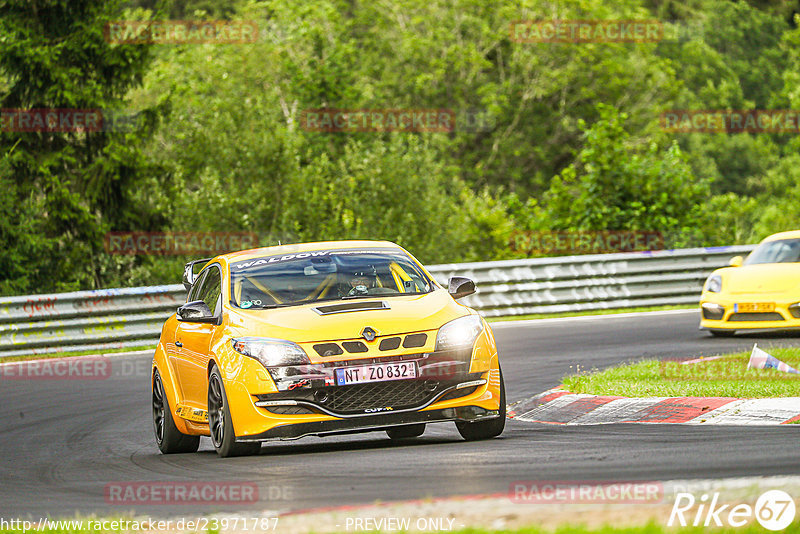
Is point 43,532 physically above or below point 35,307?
above

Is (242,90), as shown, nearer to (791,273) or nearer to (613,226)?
(613,226)

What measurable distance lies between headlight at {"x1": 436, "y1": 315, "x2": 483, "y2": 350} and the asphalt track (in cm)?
68

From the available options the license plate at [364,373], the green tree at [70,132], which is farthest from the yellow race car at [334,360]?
the green tree at [70,132]

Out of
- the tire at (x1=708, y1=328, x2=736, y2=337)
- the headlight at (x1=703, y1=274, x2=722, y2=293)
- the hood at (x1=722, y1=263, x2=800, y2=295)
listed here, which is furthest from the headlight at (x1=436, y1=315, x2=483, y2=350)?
the tire at (x1=708, y1=328, x2=736, y2=337)

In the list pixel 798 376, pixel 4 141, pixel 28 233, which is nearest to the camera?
pixel 798 376

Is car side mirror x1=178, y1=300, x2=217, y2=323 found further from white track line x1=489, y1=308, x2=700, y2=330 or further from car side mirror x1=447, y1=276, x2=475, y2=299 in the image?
white track line x1=489, y1=308, x2=700, y2=330

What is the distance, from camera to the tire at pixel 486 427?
8789 millimetres

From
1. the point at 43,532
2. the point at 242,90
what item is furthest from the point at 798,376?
the point at 242,90

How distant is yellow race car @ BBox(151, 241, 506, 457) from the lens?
8242 mm

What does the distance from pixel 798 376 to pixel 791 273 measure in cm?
501

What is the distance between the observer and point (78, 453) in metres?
9.83

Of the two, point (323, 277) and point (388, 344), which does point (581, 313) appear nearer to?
point (323, 277)

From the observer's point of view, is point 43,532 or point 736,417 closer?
point 43,532

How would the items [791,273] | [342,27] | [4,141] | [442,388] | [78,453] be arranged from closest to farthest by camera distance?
[442,388] → [78,453] → [791,273] → [4,141] → [342,27]
